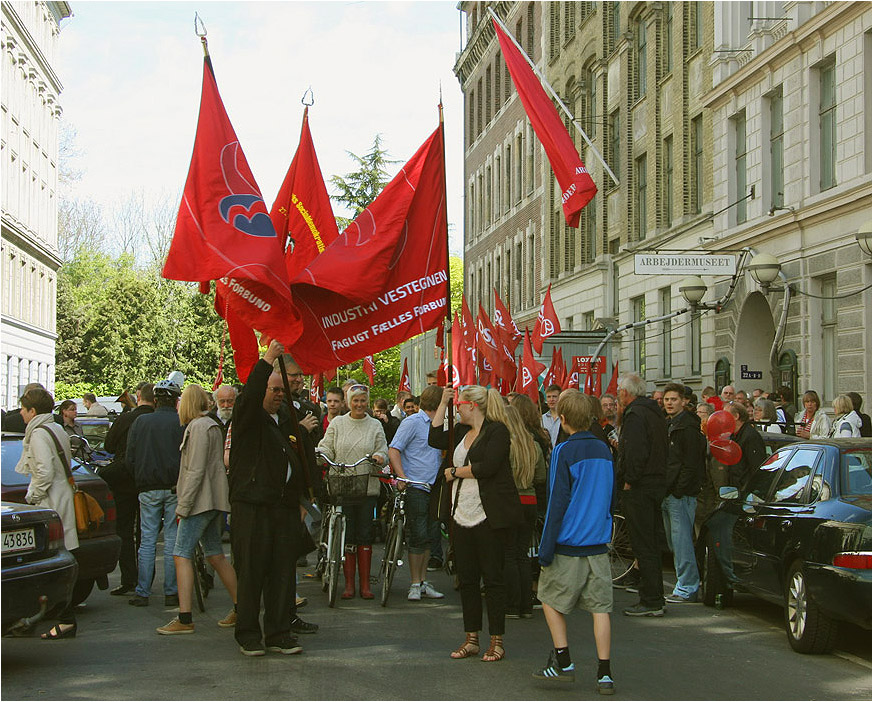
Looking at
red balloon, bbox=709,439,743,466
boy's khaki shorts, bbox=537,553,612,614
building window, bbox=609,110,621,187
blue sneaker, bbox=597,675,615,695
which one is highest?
building window, bbox=609,110,621,187

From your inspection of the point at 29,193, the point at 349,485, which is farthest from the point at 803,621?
the point at 29,193

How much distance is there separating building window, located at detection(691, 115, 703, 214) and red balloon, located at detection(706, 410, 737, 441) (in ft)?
59.9

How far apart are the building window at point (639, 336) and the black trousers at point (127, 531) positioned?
75.3 feet

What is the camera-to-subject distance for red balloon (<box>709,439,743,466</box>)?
11250 mm

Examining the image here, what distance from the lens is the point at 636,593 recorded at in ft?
38.4

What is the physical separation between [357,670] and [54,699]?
1.87 metres

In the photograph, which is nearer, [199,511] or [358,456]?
[199,511]

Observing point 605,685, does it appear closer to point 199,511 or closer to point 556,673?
point 556,673

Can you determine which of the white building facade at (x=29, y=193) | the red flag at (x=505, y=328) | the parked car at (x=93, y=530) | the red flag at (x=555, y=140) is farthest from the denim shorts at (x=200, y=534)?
the white building facade at (x=29, y=193)

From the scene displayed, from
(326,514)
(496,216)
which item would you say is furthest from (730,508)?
(496,216)

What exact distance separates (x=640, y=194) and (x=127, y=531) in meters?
24.4

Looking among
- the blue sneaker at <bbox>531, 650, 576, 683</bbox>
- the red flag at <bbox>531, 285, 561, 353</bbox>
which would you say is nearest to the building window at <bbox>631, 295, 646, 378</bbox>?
the red flag at <bbox>531, 285, 561, 353</bbox>

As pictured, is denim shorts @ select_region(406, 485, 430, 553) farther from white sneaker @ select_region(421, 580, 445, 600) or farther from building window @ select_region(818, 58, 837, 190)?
building window @ select_region(818, 58, 837, 190)

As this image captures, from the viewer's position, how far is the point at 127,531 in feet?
38.3
